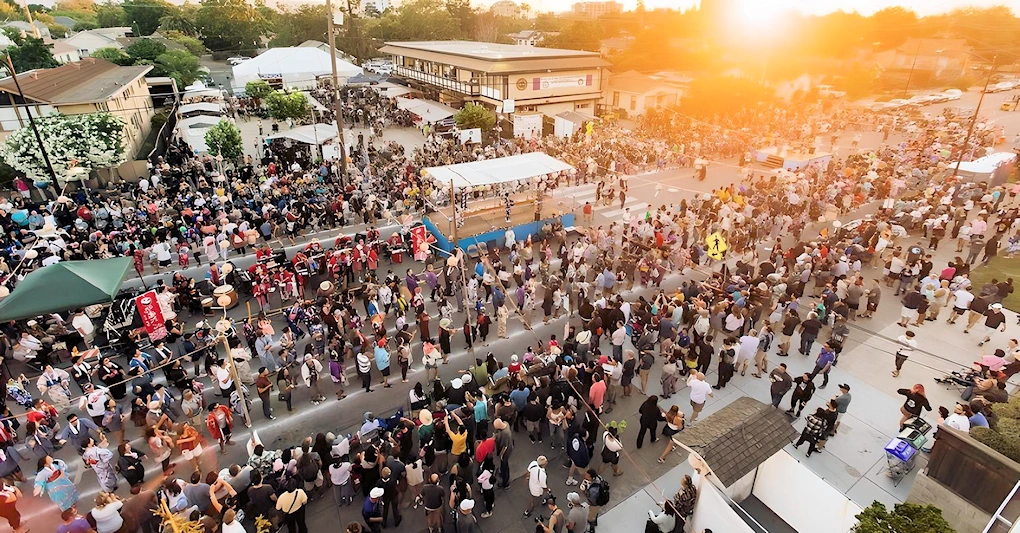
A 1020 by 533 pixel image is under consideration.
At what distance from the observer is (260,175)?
21625mm

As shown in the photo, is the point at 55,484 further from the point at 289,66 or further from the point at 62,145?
the point at 289,66

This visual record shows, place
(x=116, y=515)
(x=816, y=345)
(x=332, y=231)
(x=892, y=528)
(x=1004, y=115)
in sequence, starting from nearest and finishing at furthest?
(x=892, y=528) < (x=116, y=515) < (x=816, y=345) < (x=332, y=231) < (x=1004, y=115)

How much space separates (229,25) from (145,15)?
552 inches

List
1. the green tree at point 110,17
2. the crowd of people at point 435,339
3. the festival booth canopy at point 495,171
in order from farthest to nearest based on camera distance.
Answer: the green tree at point 110,17, the festival booth canopy at point 495,171, the crowd of people at point 435,339

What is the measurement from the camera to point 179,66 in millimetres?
41312

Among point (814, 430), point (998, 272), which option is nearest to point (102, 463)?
point (814, 430)

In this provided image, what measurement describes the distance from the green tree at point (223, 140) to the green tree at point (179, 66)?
20.4 metres

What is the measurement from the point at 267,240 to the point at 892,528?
17124mm

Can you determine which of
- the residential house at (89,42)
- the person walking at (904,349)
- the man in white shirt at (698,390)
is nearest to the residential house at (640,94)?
the person walking at (904,349)

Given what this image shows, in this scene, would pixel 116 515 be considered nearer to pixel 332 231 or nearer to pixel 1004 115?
pixel 332 231

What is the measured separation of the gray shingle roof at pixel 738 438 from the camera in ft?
20.3

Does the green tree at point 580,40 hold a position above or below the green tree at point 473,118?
above

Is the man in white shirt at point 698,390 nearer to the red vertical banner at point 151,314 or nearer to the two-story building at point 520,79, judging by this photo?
the red vertical banner at point 151,314

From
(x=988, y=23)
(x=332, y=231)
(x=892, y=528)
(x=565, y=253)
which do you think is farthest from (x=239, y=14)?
(x=988, y=23)
